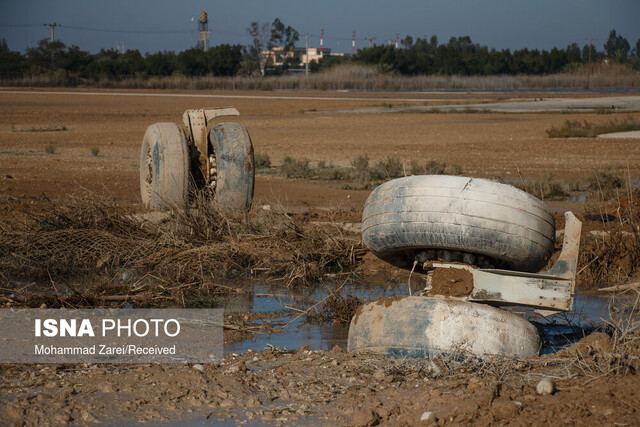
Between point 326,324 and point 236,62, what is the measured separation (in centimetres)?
7659

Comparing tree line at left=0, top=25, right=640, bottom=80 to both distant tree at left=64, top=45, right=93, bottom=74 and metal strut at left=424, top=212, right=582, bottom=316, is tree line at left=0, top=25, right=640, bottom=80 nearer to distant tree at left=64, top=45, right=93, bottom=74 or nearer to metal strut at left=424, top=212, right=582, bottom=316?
distant tree at left=64, top=45, right=93, bottom=74

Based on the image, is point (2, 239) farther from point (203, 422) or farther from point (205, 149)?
point (203, 422)

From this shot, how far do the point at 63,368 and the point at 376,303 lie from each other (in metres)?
2.06

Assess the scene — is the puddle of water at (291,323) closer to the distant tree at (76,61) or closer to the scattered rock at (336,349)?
the scattered rock at (336,349)

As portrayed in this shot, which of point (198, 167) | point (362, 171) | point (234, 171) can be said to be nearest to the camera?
point (234, 171)

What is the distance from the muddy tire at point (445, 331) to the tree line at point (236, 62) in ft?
209

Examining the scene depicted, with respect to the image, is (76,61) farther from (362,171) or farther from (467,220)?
(467,220)

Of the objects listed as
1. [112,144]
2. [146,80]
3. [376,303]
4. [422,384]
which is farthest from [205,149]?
[146,80]

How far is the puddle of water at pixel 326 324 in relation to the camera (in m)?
6.01

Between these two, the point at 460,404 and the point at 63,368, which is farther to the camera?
the point at 63,368

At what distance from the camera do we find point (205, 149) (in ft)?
33.3

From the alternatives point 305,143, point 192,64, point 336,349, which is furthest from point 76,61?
point 336,349

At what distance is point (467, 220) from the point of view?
538 centimetres

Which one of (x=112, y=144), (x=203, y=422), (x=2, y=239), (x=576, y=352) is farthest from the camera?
(x=112, y=144)
